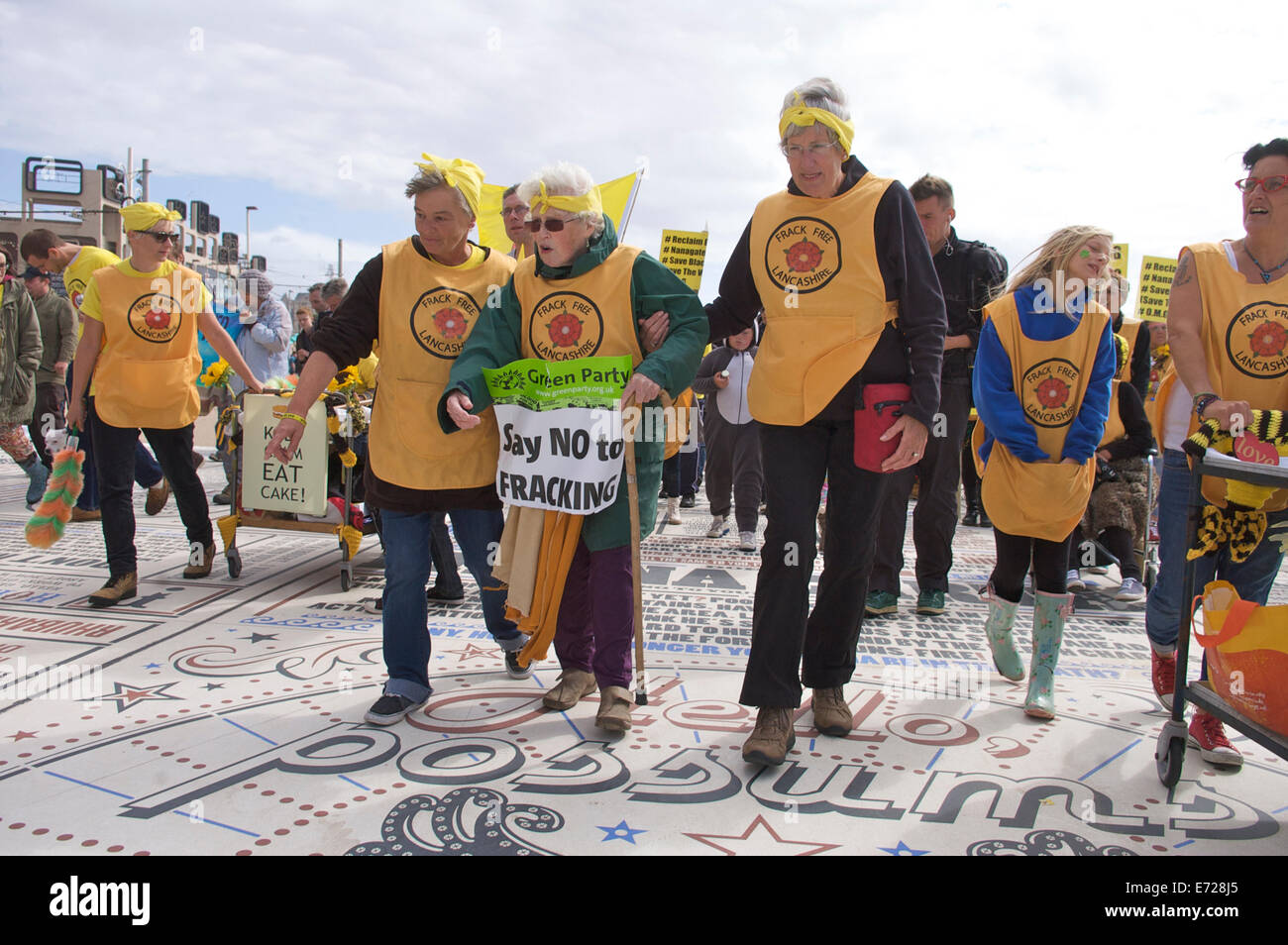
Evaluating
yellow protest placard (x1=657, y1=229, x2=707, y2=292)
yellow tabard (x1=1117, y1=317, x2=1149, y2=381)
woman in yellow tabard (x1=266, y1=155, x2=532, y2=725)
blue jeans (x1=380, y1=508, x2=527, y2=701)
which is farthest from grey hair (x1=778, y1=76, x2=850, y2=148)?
yellow protest placard (x1=657, y1=229, x2=707, y2=292)

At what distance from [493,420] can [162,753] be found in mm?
1530

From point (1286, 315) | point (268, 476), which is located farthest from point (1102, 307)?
point (268, 476)

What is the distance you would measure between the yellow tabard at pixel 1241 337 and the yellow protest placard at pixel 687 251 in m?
5.89

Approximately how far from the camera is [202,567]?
533 centimetres

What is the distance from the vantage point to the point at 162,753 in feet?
9.34

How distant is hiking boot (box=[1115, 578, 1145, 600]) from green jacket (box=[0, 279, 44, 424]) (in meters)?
8.11

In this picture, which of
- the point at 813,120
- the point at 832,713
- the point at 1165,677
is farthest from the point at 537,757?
the point at 1165,677

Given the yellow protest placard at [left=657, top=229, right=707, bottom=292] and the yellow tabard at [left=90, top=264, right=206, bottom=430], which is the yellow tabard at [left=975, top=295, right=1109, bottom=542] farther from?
the yellow protest placard at [left=657, top=229, right=707, bottom=292]

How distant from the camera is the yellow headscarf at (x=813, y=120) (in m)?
2.86

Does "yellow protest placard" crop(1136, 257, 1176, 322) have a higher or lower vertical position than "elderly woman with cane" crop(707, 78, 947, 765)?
higher

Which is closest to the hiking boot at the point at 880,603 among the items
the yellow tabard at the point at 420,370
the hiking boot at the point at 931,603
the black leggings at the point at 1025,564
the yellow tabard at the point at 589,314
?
Answer: the hiking boot at the point at 931,603

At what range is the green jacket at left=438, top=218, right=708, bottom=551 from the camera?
123 inches

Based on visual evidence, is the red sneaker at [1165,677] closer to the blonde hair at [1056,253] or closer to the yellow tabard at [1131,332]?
the blonde hair at [1056,253]

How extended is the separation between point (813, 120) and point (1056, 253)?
1.28 m
